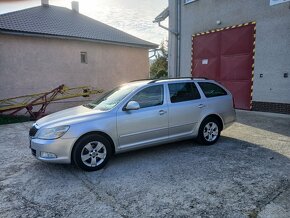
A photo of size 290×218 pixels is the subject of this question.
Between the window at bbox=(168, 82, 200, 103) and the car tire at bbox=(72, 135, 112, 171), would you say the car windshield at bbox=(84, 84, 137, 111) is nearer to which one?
the car tire at bbox=(72, 135, 112, 171)

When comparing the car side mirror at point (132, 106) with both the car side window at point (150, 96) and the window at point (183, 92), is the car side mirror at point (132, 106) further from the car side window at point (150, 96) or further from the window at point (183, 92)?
the window at point (183, 92)

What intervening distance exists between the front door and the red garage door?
6060 millimetres

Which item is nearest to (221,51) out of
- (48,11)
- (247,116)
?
(247,116)

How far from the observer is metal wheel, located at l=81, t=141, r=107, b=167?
4.85 meters

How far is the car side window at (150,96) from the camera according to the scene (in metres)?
5.52

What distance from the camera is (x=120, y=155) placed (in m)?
5.84

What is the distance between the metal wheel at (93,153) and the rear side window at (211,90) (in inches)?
111

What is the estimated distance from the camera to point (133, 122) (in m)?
5.26

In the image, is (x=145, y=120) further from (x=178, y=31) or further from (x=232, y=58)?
(x=178, y=31)

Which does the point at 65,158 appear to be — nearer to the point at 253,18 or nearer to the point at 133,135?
the point at 133,135

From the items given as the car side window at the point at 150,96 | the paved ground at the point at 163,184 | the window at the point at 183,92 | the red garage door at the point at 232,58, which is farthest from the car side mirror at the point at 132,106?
the red garage door at the point at 232,58

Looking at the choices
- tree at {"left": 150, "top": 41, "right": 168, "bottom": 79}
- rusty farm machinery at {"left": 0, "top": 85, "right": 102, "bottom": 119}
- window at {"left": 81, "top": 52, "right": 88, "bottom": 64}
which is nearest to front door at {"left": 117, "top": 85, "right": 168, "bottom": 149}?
rusty farm machinery at {"left": 0, "top": 85, "right": 102, "bottom": 119}

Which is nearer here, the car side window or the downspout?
the car side window

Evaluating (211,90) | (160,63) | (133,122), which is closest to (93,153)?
(133,122)
